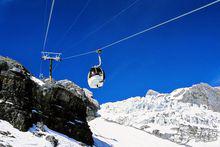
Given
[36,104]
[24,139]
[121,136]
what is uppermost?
[36,104]

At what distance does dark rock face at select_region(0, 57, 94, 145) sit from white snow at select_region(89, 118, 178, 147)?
7087 millimetres

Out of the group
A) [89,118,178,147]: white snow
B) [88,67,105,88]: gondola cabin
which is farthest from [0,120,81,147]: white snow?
[88,67,105,88]: gondola cabin

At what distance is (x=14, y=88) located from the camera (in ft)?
184

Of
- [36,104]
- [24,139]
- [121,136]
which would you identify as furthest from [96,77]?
[121,136]

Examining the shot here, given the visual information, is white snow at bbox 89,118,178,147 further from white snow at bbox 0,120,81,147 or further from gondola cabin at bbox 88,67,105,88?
gondola cabin at bbox 88,67,105,88

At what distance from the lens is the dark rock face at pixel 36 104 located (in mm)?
52906

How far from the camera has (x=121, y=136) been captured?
84375 millimetres

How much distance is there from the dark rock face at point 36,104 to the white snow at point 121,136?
709cm

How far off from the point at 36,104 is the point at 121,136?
29.1m

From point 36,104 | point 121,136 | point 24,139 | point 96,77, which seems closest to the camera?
point 96,77

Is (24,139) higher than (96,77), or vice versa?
(96,77)

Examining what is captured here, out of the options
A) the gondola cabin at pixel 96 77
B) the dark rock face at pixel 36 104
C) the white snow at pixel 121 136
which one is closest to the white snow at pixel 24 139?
the dark rock face at pixel 36 104

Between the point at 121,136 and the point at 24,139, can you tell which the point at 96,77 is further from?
the point at 121,136

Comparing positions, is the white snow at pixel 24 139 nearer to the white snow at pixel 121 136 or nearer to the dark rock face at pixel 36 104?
the dark rock face at pixel 36 104
